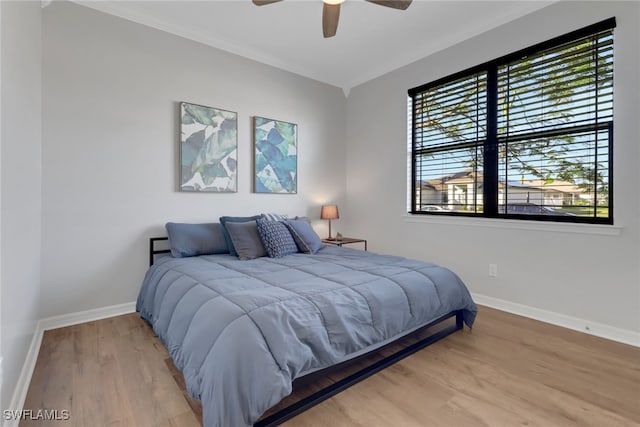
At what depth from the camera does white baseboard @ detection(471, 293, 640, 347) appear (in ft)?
7.88

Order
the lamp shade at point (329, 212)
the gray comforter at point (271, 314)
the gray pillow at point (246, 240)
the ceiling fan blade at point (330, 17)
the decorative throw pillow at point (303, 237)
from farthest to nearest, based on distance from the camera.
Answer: the lamp shade at point (329, 212) < the decorative throw pillow at point (303, 237) < the gray pillow at point (246, 240) < the ceiling fan blade at point (330, 17) < the gray comforter at point (271, 314)

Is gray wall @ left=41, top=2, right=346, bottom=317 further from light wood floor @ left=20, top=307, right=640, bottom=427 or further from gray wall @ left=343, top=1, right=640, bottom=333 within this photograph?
gray wall @ left=343, top=1, right=640, bottom=333

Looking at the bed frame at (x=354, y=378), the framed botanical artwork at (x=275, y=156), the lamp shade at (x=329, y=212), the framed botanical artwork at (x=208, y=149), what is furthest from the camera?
the lamp shade at (x=329, y=212)

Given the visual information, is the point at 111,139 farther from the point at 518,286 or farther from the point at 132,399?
the point at 518,286

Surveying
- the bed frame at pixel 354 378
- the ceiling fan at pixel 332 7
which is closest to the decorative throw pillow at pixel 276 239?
the bed frame at pixel 354 378

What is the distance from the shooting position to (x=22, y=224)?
1781 mm

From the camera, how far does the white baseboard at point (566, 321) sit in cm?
240

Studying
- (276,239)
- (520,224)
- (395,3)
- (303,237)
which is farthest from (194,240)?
(520,224)

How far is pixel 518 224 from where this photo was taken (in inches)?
117

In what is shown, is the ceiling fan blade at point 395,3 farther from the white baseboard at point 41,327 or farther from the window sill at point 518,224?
the white baseboard at point 41,327

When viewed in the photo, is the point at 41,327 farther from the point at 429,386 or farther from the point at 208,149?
A: the point at 429,386

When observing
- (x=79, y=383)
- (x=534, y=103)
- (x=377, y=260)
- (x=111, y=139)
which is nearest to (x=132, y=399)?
(x=79, y=383)

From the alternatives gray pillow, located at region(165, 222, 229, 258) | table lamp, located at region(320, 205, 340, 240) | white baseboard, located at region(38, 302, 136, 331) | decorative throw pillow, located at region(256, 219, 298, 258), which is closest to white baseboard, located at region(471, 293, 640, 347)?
table lamp, located at region(320, 205, 340, 240)

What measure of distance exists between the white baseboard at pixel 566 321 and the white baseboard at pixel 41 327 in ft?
11.5
